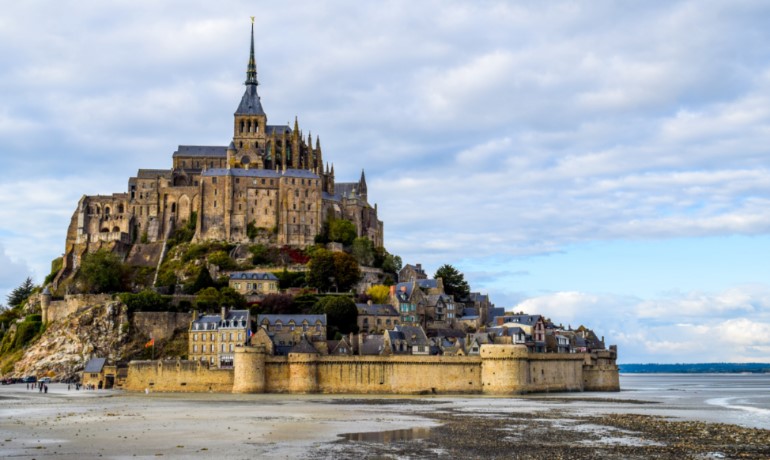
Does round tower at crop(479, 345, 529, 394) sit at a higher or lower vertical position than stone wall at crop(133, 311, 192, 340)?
lower

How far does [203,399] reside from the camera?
189 ft

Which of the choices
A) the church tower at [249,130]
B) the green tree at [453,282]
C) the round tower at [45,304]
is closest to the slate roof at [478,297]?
the green tree at [453,282]

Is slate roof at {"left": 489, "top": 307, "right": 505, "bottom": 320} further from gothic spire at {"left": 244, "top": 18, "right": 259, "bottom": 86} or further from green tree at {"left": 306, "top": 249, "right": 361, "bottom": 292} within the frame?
gothic spire at {"left": 244, "top": 18, "right": 259, "bottom": 86}

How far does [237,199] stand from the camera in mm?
97688

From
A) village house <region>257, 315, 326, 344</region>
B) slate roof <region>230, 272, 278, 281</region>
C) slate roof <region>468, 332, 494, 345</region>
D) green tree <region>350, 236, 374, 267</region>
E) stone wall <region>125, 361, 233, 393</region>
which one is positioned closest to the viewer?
stone wall <region>125, 361, 233, 393</region>

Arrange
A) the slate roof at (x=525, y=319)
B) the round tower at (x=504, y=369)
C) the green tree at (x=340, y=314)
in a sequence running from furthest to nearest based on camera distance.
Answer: the slate roof at (x=525, y=319), the green tree at (x=340, y=314), the round tower at (x=504, y=369)

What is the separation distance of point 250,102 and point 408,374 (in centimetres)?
5491

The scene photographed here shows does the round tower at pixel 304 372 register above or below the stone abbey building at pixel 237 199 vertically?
below

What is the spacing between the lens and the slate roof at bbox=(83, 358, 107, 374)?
69562 mm

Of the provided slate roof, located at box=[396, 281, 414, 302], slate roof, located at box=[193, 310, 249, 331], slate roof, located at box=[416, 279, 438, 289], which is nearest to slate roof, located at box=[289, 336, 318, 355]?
slate roof, located at box=[193, 310, 249, 331]

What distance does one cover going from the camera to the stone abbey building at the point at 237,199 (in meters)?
97.1

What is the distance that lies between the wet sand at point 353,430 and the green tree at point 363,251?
38739 mm

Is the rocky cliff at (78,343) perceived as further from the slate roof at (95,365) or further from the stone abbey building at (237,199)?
the stone abbey building at (237,199)

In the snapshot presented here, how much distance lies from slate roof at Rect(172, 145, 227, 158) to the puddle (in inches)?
2929
